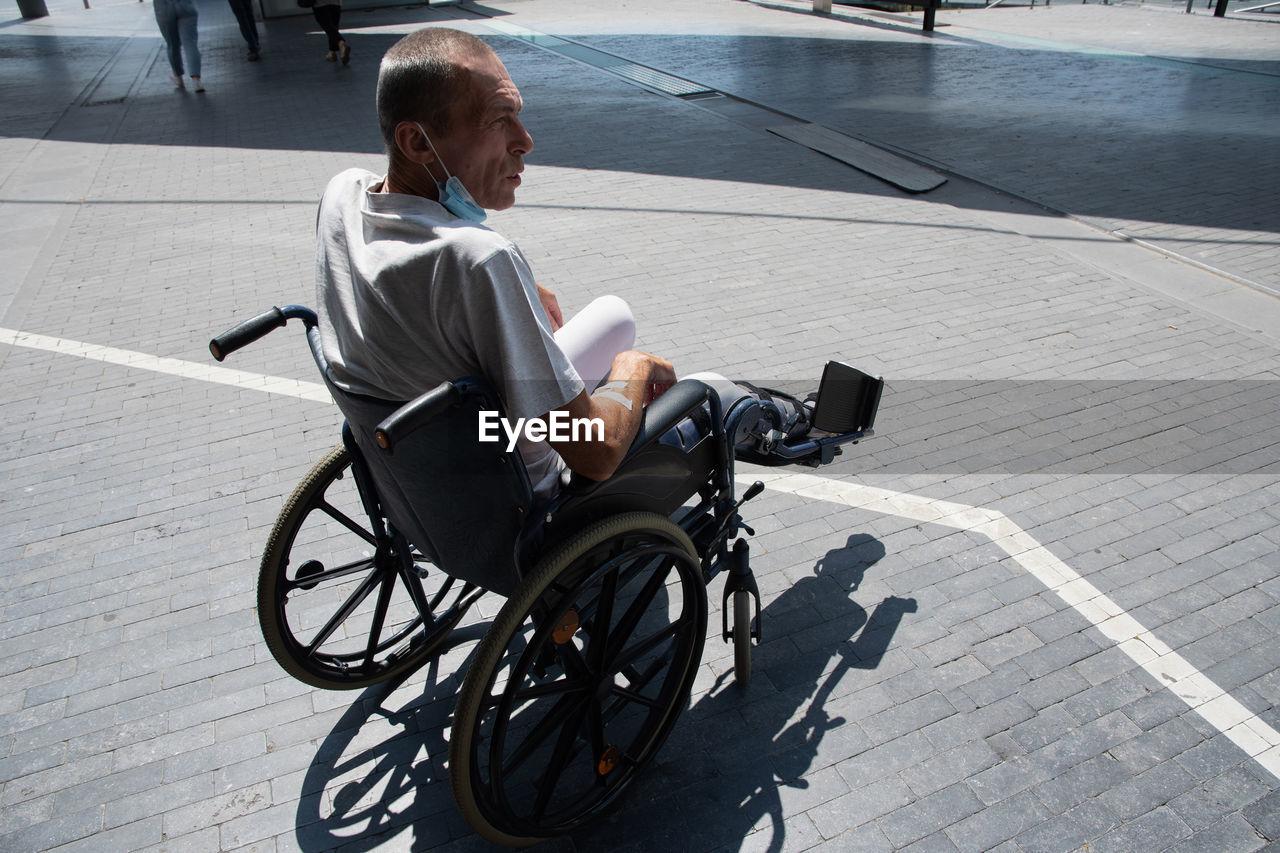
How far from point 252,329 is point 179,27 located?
36.4ft

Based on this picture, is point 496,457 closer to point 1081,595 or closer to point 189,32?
point 1081,595

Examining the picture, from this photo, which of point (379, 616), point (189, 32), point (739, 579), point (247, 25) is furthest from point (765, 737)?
point (247, 25)

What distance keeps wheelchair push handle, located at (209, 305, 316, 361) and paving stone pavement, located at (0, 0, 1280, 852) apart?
1.15m

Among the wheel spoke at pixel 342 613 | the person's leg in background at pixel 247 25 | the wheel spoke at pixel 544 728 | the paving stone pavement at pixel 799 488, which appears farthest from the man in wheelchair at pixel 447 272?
the person's leg in background at pixel 247 25

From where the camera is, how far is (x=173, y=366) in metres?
4.79

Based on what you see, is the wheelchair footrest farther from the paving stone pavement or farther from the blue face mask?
the blue face mask

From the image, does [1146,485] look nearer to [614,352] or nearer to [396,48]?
[614,352]

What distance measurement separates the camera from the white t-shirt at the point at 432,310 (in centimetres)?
177

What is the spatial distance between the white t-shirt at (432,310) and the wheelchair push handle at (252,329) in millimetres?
314

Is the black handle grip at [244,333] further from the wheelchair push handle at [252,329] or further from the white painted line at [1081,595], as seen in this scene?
the white painted line at [1081,595]

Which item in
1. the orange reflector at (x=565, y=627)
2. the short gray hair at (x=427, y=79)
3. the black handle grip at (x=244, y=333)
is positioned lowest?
the orange reflector at (x=565, y=627)

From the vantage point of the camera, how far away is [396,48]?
1.87 meters

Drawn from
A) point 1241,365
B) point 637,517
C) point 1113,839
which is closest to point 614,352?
point 637,517

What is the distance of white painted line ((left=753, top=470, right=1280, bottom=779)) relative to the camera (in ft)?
8.30
